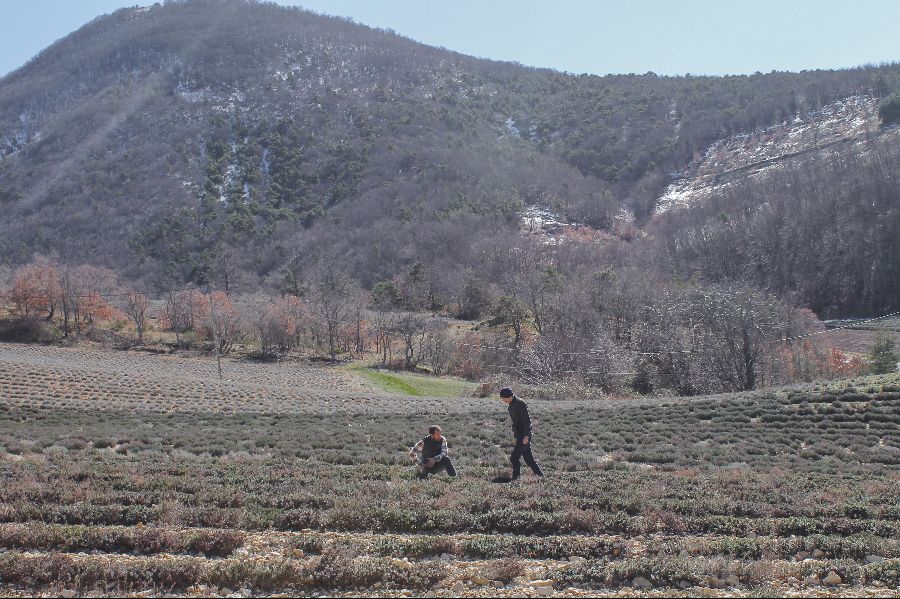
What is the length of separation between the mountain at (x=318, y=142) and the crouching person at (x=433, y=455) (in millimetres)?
77429

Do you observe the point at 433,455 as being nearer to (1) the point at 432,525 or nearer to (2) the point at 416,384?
(1) the point at 432,525

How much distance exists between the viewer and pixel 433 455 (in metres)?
11.0

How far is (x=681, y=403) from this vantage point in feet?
90.2

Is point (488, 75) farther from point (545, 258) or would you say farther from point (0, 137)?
point (0, 137)

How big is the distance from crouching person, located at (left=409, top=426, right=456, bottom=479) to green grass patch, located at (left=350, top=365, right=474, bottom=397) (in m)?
33.3

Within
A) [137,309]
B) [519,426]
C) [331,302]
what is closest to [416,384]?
[331,302]

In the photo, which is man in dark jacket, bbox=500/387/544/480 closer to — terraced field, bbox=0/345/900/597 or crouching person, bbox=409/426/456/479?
terraced field, bbox=0/345/900/597

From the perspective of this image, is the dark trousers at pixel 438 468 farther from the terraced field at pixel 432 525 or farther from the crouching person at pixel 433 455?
the terraced field at pixel 432 525

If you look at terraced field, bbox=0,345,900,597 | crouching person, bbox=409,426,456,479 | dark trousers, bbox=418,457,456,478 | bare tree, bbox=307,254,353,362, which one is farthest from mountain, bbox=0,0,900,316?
dark trousers, bbox=418,457,456,478

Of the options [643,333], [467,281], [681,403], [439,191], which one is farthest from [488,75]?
[681,403]

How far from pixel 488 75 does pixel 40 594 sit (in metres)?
198

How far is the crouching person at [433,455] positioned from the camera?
1073cm

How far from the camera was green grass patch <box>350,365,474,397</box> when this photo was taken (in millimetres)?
46969

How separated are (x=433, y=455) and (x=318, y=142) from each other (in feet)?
470
